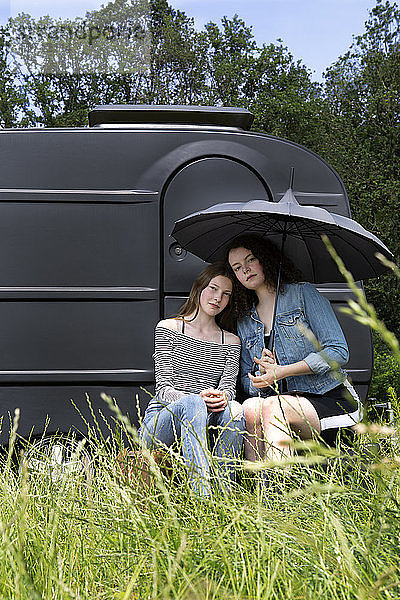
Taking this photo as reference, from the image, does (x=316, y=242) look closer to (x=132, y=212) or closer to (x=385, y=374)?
(x=132, y=212)

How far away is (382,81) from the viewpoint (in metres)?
14.2

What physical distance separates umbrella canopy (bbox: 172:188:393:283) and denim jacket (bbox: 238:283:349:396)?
0.25m

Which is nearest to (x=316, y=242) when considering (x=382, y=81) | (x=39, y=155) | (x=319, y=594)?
(x=39, y=155)

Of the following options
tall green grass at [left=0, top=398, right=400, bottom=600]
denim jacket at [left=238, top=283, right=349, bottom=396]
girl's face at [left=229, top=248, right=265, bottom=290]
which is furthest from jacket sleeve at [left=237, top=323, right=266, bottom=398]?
→ tall green grass at [left=0, top=398, right=400, bottom=600]

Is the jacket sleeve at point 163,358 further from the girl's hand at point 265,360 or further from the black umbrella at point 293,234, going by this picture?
the black umbrella at point 293,234

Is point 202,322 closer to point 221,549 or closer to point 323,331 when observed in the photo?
point 323,331

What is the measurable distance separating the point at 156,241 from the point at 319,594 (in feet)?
9.10

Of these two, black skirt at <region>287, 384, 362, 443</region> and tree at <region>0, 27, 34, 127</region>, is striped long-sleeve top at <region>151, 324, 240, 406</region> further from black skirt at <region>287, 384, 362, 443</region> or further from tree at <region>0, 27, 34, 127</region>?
tree at <region>0, 27, 34, 127</region>

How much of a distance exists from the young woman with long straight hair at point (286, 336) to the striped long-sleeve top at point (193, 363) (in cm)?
11

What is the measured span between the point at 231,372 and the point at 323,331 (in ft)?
1.52

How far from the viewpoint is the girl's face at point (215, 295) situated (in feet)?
11.6

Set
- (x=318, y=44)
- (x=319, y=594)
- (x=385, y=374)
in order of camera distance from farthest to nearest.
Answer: (x=318, y=44), (x=385, y=374), (x=319, y=594)

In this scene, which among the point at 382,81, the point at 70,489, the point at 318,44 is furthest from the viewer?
the point at 318,44

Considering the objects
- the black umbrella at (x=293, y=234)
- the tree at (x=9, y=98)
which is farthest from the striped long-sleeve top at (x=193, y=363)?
the tree at (x=9, y=98)
